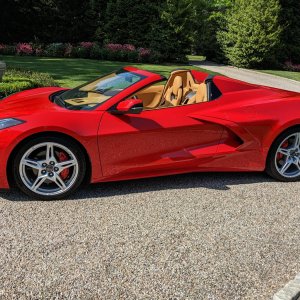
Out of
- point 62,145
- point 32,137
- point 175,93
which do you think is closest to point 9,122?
point 32,137

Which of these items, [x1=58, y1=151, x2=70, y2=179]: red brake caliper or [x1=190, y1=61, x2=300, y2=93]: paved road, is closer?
[x1=58, y1=151, x2=70, y2=179]: red brake caliper

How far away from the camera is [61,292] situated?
8.45 ft

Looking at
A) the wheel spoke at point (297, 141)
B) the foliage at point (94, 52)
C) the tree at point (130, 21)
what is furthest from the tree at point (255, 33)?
the wheel spoke at point (297, 141)

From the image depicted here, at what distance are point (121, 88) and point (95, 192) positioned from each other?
1.15 meters

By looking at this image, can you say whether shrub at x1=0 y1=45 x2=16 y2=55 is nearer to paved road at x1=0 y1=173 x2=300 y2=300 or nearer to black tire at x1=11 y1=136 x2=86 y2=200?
paved road at x1=0 y1=173 x2=300 y2=300

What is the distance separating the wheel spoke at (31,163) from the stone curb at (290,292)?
7.90 ft

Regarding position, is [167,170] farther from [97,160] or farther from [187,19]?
[187,19]

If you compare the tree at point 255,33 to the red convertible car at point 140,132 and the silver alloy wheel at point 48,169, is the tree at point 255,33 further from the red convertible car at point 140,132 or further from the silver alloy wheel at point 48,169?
the silver alloy wheel at point 48,169

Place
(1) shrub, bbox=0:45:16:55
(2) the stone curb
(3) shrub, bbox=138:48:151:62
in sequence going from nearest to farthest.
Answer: (2) the stone curb, (1) shrub, bbox=0:45:16:55, (3) shrub, bbox=138:48:151:62

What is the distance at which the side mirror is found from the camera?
3896 mm

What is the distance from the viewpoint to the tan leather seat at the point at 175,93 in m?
4.91

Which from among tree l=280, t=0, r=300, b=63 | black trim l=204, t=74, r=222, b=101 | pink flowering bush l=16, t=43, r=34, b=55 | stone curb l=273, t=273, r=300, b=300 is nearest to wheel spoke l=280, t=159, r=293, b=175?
black trim l=204, t=74, r=222, b=101

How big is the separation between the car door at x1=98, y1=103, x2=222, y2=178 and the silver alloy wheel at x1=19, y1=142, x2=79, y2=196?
34 cm

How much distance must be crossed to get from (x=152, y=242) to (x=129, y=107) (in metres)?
1.36
